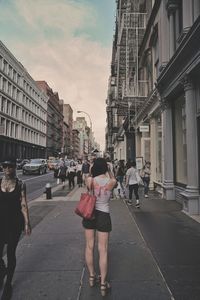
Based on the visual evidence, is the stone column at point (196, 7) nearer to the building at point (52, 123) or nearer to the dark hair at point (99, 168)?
the dark hair at point (99, 168)

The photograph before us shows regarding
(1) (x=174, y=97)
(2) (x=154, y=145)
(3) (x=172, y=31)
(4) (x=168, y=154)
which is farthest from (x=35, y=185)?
(3) (x=172, y=31)

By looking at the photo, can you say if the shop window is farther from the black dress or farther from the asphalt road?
the black dress

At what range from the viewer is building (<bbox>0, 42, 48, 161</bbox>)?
176ft

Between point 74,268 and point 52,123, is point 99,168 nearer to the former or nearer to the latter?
point 74,268

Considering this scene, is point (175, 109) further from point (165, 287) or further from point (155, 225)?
point (165, 287)

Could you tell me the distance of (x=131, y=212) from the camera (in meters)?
9.19

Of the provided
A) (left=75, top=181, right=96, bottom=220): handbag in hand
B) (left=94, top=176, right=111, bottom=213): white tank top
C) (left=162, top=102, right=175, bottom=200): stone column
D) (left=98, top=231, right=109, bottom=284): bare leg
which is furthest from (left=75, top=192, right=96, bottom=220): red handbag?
(left=162, top=102, right=175, bottom=200): stone column

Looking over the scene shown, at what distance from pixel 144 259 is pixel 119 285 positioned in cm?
115

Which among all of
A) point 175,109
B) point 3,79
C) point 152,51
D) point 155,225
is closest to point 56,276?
point 155,225

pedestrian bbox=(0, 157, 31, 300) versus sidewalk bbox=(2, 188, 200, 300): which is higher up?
pedestrian bbox=(0, 157, 31, 300)

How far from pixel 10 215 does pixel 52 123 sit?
97.4 meters

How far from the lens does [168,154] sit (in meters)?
11.9

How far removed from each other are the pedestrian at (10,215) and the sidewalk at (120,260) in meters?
0.37

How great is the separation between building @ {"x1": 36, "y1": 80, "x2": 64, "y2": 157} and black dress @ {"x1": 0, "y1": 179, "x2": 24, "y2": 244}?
8804cm
